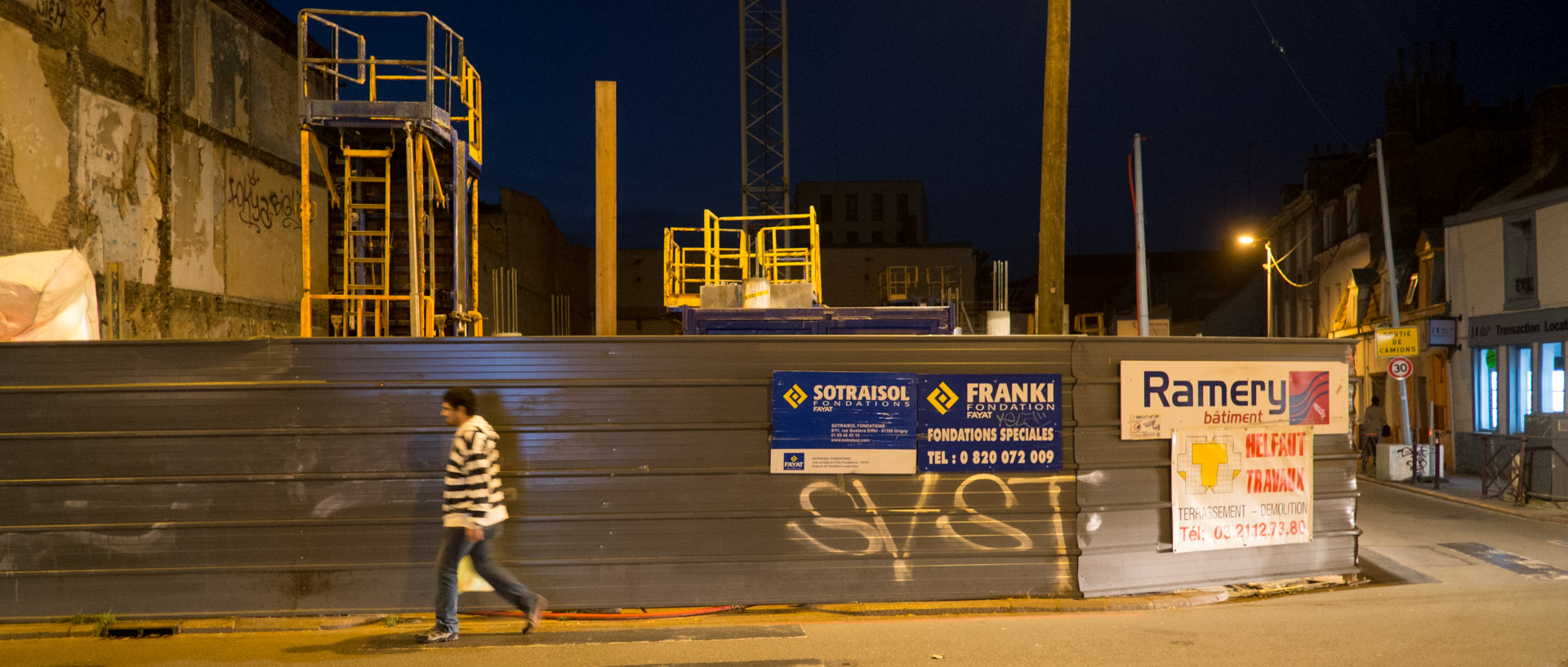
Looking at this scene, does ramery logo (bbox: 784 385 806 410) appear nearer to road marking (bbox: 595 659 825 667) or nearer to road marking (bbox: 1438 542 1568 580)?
road marking (bbox: 595 659 825 667)

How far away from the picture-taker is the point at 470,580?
23.6ft

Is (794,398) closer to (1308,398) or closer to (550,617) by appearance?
(550,617)

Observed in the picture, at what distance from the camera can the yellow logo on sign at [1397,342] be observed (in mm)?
19484

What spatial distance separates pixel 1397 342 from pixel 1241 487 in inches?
572

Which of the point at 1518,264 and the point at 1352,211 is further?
the point at 1352,211

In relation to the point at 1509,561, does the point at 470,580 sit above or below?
above

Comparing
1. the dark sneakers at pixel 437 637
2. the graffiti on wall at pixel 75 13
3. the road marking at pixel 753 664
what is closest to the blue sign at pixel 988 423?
the road marking at pixel 753 664

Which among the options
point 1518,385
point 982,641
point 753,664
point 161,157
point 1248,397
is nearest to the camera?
point 753,664

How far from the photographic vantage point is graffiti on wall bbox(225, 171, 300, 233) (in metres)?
20.4

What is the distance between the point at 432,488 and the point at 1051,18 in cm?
739

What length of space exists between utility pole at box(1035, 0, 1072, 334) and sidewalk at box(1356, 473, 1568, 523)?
9826mm

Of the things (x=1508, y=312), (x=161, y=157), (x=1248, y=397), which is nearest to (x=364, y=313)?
(x=161, y=157)

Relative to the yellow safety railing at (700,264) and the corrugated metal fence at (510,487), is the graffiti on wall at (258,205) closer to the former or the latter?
the yellow safety railing at (700,264)

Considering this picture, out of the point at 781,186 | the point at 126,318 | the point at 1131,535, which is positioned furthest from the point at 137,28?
the point at 781,186
